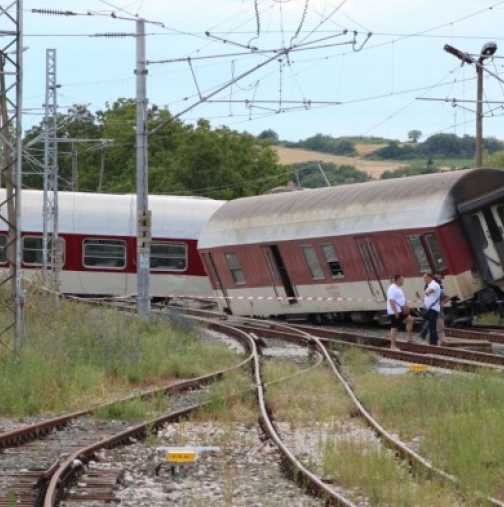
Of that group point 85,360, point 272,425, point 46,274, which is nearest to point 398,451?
point 272,425

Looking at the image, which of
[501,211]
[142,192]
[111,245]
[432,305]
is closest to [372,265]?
[501,211]

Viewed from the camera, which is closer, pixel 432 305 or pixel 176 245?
pixel 432 305

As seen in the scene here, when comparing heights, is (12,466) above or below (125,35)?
below

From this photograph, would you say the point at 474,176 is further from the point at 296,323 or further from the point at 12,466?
the point at 12,466

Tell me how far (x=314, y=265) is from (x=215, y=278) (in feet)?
17.7

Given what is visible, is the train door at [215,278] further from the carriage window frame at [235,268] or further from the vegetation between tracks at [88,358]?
the vegetation between tracks at [88,358]

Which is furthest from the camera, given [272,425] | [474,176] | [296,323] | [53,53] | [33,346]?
[53,53]

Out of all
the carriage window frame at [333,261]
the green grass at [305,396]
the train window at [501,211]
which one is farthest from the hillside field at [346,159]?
the green grass at [305,396]

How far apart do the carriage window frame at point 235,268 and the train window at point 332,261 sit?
13.4ft

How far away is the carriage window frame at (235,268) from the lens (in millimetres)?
37031

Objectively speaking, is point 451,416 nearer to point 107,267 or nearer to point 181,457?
point 181,457

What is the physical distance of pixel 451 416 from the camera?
46.8 feet

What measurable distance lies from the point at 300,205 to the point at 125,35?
6331 millimetres

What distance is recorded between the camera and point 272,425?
14.8 m
